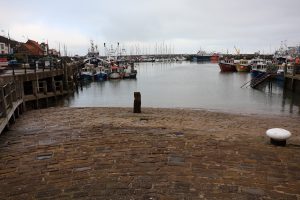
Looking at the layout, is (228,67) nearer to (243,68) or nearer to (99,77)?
(243,68)

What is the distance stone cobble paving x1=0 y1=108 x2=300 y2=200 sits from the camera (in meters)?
5.30

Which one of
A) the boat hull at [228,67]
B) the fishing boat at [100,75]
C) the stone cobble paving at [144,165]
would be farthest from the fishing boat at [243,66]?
the stone cobble paving at [144,165]

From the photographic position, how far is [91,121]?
1148cm

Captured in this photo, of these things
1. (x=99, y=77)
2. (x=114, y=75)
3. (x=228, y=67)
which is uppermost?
(x=228, y=67)

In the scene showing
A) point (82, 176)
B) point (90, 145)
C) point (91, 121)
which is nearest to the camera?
point (82, 176)

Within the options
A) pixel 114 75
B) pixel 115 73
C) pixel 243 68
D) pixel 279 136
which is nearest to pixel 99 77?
pixel 114 75

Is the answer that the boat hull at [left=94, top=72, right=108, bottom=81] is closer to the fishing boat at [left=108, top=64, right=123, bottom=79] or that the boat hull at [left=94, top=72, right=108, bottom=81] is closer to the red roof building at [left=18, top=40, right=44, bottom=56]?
the fishing boat at [left=108, top=64, right=123, bottom=79]

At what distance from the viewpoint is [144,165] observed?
642cm

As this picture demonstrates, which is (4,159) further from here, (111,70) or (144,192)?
(111,70)

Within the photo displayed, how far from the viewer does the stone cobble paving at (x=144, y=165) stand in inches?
209

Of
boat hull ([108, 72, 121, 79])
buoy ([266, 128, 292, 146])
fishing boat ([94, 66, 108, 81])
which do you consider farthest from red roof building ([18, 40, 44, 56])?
buoy ([266, 128, 292, 146])

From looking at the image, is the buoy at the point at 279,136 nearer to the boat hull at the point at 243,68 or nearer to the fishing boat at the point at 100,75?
the fishing boat at the point at 100,75

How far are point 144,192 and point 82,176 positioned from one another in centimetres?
148

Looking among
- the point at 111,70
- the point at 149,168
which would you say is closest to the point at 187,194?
the point at 149,168
